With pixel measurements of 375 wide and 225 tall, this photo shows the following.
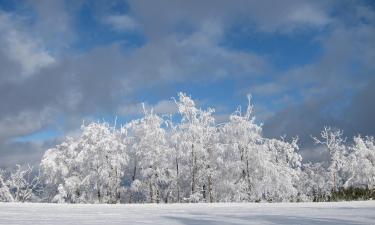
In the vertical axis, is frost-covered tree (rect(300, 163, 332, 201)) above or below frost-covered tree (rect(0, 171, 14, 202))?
above

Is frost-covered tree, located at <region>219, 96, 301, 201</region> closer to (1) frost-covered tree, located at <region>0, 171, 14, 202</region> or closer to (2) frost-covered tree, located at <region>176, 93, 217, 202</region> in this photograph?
(2) frost-covered tree, located at <region>176, 93, 217, 202</region>

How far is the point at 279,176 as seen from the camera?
120ft

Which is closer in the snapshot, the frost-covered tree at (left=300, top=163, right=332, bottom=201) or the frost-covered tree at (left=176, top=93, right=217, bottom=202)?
the frost-covered tree at (left=176, top=93, right=217, bottom=202)

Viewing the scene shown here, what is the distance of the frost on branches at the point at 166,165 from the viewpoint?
120ft

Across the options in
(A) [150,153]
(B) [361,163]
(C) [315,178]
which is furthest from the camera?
(C) [315,178]

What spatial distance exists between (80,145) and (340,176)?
32.6 meters

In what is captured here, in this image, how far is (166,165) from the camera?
37.7 meters

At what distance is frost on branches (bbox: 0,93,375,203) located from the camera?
3669cm

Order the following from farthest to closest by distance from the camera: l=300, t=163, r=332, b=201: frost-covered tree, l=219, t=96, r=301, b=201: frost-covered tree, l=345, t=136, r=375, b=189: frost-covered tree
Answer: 1. l=300, t=163, r=332, b=201: frost-covered tree
2. l=345, t=136, r=375, b=189: frost-covered tree
3. l=219, t=96, r=301, b=201: frost-covered tree

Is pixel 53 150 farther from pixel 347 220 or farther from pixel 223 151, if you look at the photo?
pixel 347 220

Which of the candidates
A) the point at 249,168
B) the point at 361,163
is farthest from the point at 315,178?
the point at 249,168

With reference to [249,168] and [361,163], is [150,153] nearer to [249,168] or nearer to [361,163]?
[249,168]

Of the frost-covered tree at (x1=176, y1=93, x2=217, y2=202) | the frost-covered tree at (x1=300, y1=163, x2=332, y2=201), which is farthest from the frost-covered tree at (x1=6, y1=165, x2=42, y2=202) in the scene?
the frost-covered tree at (x1=300, y1=163, x2=332, y2=201)

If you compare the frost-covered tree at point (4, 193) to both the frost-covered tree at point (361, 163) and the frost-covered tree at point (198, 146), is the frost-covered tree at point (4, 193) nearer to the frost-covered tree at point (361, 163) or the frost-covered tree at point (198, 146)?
the frost-covered tree at point (198, 146)
